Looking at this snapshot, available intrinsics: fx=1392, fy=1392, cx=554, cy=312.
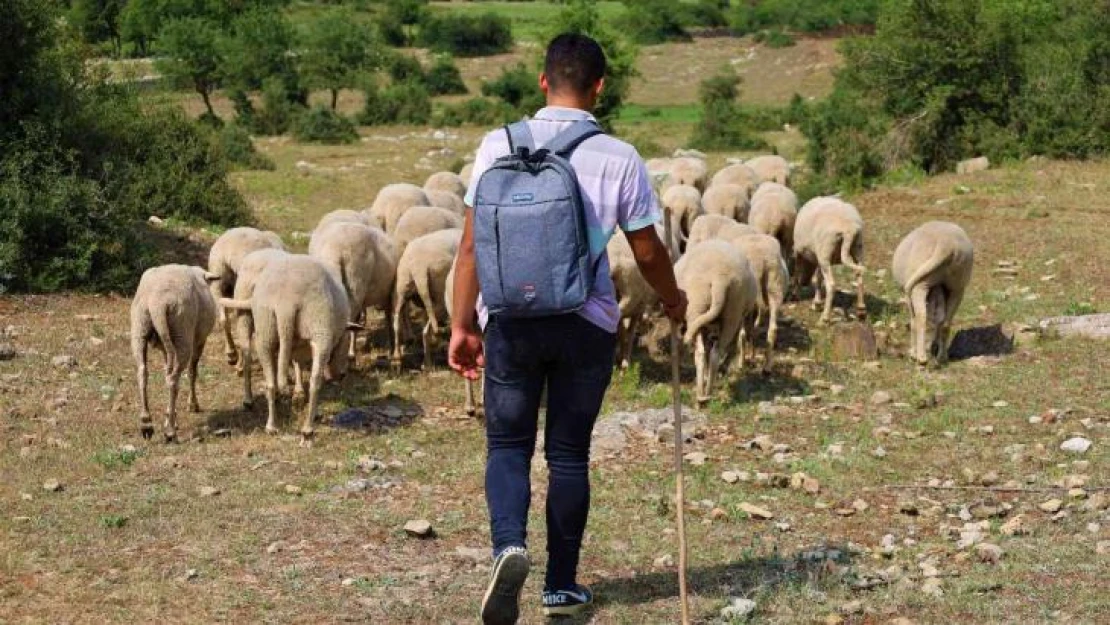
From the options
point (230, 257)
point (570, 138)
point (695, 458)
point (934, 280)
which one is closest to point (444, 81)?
point (230, 257)

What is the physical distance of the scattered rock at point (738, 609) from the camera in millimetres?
6535

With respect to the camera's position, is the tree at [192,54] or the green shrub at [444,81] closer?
the tree at [192,54]

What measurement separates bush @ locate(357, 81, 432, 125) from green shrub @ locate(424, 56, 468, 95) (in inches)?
274

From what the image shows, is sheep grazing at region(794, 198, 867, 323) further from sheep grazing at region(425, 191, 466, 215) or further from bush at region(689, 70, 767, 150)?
bush at region(689, 70, 767, 150)

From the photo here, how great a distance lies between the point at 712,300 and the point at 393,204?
649 centimetres

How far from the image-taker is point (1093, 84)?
91.7ft

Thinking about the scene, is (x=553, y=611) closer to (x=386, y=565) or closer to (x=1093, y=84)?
(x=386, y=565)

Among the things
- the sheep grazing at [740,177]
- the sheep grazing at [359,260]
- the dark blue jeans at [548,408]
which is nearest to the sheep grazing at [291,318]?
the sheep grazing at [359,260]

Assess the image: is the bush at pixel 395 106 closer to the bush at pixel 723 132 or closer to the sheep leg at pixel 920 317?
the bush at pixel 723 132

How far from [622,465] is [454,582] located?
2.78 meters

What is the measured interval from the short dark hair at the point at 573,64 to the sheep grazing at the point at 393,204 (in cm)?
1086

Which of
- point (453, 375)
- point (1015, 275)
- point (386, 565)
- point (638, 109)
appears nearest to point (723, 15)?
point (638, 109)

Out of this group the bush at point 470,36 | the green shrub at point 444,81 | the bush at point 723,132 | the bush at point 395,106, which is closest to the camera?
the bush at point 723,132

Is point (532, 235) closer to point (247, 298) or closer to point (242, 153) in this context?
point (247, 298)
